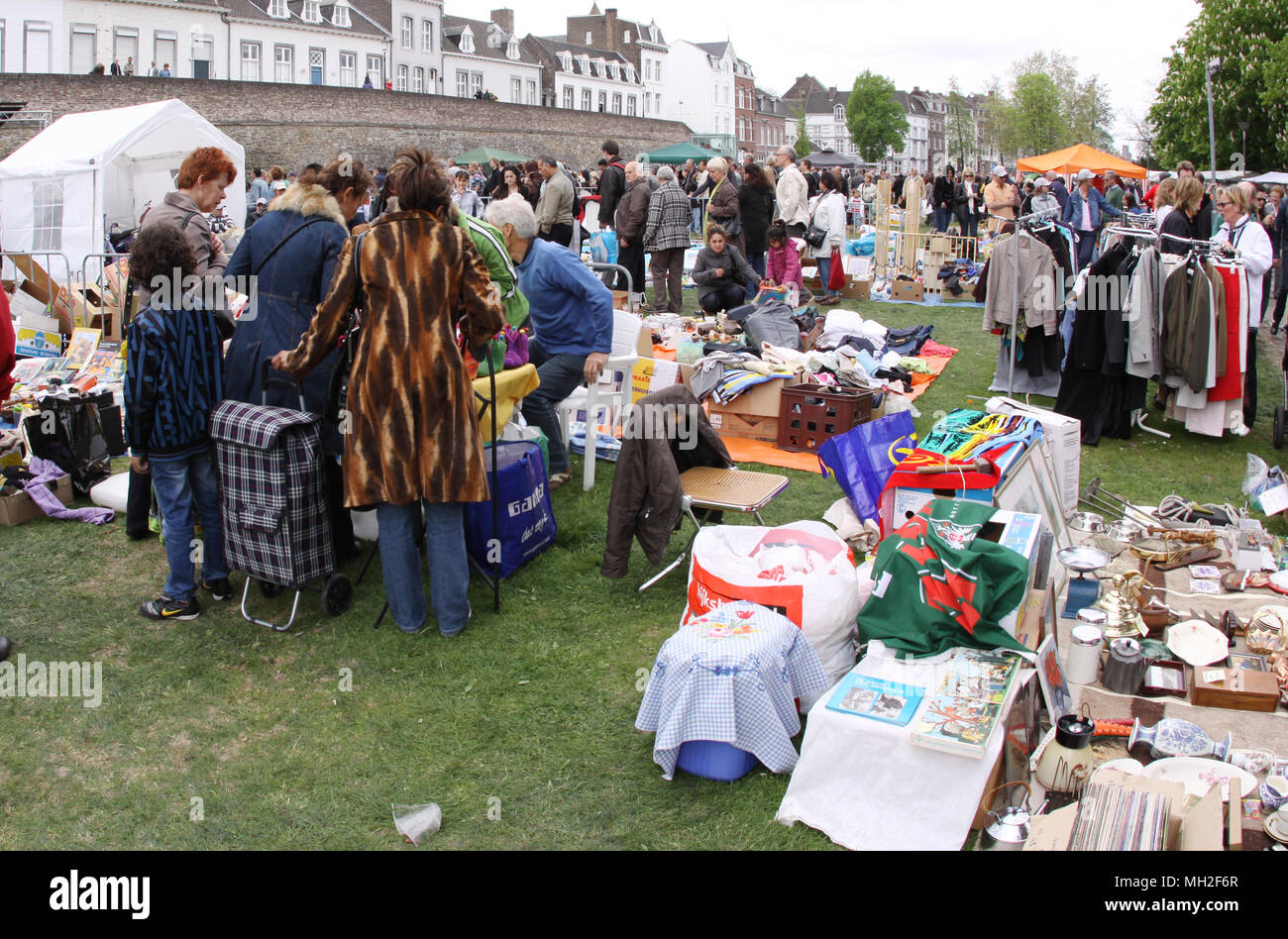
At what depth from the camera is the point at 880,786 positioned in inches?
133

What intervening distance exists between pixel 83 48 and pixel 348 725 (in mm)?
44659

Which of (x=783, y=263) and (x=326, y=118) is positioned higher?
(x=326, y=118)

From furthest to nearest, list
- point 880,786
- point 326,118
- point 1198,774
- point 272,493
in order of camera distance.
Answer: point 326,118, point 272,493, point 1198,774, point 880,786

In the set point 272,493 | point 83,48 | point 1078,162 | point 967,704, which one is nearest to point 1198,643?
point 967,704

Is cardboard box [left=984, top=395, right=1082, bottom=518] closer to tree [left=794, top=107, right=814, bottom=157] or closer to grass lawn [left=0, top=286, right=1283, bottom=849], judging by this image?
grass lawn [left=0, top=286, right=1283, bottom=849]

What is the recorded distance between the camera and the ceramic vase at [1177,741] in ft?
12.1

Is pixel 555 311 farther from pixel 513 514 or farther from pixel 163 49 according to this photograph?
pixel 163 49

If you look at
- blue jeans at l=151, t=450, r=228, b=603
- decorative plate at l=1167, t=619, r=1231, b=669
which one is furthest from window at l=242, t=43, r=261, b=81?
decorative plate at l=1167, t=619, r=1231, b=669

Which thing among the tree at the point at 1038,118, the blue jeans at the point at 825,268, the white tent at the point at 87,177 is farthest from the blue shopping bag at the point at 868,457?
the tree at the point at 1038,118

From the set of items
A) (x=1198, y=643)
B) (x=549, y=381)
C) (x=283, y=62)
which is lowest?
(x=1198, y=643)

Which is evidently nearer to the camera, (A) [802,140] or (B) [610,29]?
(B) [610,29]

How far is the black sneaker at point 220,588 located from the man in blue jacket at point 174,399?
0.41 feet

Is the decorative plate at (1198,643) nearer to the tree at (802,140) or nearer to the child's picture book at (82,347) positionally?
the child's picture book at (82,347)

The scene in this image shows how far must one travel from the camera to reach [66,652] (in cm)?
450
